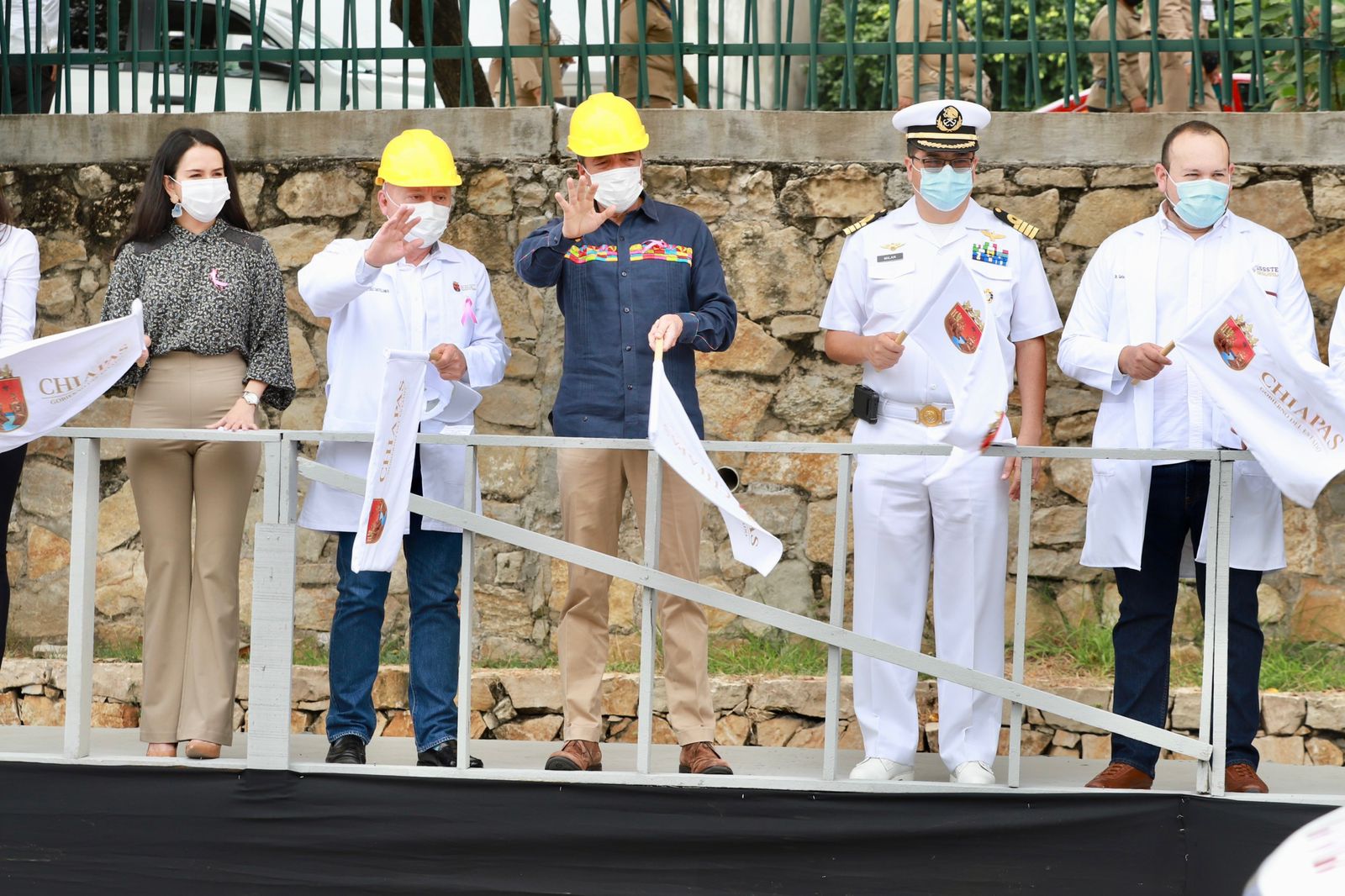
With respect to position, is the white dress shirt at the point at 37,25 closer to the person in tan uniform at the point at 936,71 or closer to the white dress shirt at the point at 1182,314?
the person in tan uniform at the point at 936,71

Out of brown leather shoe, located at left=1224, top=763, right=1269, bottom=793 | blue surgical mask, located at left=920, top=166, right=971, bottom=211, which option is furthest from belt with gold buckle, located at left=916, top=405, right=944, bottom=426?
brown leather shoe, located at left=1224, top=763, right=1269, bottom=793

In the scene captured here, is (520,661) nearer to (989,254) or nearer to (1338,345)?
(989,254)

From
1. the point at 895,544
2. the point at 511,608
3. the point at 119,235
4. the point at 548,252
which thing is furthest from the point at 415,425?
the point at 119,235

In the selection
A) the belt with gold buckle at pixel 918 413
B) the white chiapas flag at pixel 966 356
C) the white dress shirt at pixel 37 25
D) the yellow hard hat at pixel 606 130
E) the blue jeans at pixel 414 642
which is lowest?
the blue jeans at pixel 414 642

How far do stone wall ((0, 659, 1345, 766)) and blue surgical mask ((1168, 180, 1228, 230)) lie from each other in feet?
5.33

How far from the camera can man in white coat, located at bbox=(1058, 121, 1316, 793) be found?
4188 mm

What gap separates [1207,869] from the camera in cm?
397

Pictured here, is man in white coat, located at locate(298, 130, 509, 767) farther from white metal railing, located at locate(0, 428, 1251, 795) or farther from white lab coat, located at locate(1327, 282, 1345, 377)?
white lab coat, located at locate(1327, 282, 1345, 377)

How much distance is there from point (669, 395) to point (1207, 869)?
171 centimetres

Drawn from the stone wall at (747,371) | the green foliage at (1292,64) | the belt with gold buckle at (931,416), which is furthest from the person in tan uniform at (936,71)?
the belt with gold buckle at (931,416)

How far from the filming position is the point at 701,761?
4.21 meters

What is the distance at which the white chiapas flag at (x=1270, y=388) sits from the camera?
3896mm

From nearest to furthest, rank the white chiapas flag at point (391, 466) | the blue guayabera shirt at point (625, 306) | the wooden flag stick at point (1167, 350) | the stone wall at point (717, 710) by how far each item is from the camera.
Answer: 1. the white chiapas flag at point (391, 466)
2. the wooden flag stick at point (1167, 350)
3. the blue guayabera shirt at point (625, 306)
4. the stone wall at point (717, 710)

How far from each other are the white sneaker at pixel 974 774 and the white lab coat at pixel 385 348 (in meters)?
1.47
